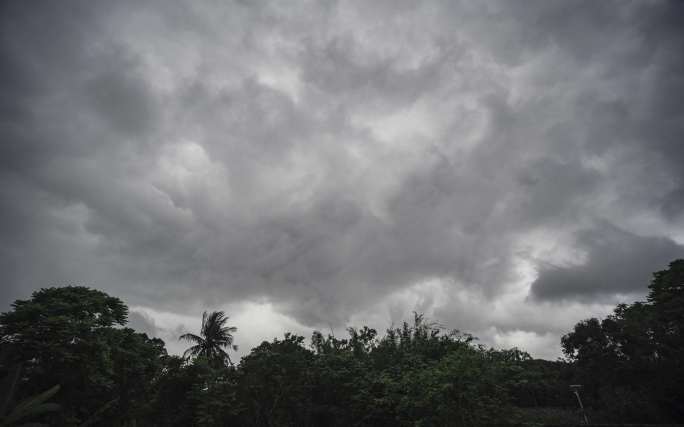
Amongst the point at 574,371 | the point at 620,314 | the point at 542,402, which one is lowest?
the point at 542,402

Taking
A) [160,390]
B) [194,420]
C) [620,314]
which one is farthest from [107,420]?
[620,314]

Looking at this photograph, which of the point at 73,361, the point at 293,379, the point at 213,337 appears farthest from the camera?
the point at 213,337

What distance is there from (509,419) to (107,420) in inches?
501

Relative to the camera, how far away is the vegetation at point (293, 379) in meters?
8.16

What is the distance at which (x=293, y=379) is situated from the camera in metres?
10.6

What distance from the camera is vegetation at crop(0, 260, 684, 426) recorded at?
8164 millimetres

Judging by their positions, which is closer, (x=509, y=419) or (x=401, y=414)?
(x=509, y=419)

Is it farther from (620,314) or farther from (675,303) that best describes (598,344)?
(675,303)

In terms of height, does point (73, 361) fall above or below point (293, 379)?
above

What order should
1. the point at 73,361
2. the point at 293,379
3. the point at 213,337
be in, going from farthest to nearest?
the point at 213,337
the point at 73,361
the point at 293,379

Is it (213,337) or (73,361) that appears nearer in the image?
(73,361)

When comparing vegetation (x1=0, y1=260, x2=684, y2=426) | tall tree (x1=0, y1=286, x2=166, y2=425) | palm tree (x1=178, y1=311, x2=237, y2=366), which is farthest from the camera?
palm tree (x1=178, y1=311, x2=237, y2=366)

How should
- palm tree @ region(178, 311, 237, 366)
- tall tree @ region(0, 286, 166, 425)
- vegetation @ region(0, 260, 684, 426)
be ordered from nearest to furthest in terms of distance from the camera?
vegetation @ region(0, 260, 684, 426), tall tree @ region(0, 286, 166, 425), palm tree @ region(178, 311, 237, 366)

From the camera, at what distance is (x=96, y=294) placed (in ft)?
62.7
